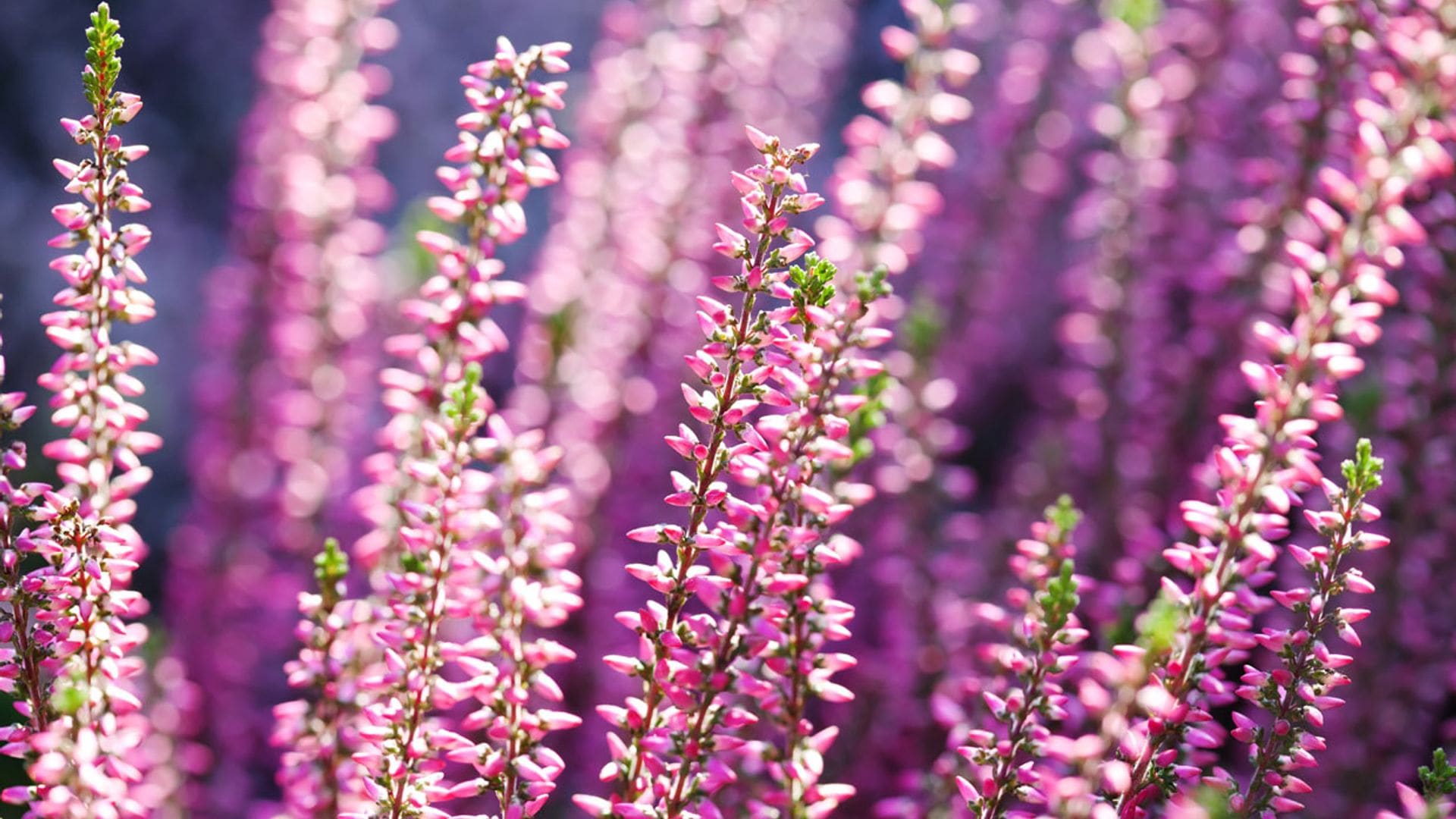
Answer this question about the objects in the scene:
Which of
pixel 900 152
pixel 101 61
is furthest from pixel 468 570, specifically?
pixel 900 152

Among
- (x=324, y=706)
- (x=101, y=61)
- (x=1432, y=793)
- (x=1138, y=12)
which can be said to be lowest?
(x=324, y=706)

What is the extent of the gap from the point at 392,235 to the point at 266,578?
1.41 metres

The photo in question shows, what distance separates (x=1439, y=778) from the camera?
99 cm

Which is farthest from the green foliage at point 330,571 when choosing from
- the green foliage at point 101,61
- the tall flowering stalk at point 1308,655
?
the tall flowering stalk at point 1308,655

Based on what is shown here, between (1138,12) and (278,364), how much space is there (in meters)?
1.49

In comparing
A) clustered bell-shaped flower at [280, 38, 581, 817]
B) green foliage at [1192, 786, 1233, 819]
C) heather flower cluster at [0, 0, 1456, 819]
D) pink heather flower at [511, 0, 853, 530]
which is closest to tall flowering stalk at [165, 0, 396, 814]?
heather flower cluster at [0, 0, 1456, 819]

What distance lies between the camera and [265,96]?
2.13m

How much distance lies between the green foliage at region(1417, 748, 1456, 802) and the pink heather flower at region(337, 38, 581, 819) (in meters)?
0.66

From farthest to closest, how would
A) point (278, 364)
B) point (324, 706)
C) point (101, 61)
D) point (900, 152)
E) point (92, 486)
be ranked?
1. point (278, 364)
2. point (900, 152)
3. point (324, 706)
4. point (92, 486)
5. point (101, 61)

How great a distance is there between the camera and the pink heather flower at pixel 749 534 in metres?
0.94

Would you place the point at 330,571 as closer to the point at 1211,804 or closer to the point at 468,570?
the point at 468,570

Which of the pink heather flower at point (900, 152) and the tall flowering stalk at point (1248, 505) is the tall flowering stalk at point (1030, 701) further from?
the pink heather flower at point (900, 152)

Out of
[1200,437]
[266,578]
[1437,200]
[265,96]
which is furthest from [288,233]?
[1437,200]

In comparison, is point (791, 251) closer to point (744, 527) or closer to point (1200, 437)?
A: point (744, 527)
